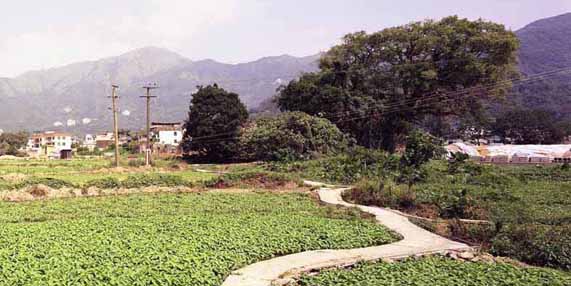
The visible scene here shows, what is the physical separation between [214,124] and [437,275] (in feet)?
143

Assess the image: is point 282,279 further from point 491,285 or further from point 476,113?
point 476,113

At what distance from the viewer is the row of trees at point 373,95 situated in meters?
45.2

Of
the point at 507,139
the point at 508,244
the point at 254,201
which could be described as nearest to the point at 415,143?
the point at 254,201

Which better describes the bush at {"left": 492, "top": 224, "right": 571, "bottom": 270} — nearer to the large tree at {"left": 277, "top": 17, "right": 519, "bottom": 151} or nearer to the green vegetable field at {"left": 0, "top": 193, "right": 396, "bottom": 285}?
the green vegetable field at {"left": 0, "top": 193, "right": 396, "bottom": 285}

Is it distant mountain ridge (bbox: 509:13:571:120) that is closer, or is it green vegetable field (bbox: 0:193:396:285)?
green vegetable field (bbox: 0:193:396:285)

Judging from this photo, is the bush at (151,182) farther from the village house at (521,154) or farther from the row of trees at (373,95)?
the village house at (521,154)

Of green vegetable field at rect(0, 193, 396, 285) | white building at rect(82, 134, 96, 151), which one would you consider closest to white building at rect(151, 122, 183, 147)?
white building at rect(82, 134, 96, 151)

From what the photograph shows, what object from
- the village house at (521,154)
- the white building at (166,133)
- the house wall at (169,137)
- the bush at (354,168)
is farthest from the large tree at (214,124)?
the house wall at (169,137)

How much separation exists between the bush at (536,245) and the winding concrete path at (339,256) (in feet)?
2.95

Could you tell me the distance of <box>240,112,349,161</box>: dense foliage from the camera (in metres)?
42.9

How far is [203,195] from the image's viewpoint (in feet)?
73.5

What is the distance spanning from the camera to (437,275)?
972 cm

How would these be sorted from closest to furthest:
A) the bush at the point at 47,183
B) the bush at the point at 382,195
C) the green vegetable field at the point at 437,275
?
the green vegetable field at the point at 437,275 < the bush at the point at 382,195 < the bush at the point at 47,183

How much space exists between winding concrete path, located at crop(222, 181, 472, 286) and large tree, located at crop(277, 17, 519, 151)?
3501 cm
